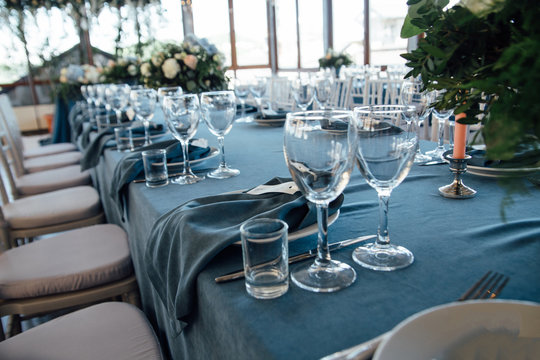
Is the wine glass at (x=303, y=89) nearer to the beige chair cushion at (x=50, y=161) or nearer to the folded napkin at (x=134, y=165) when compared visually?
the folded napkin at (x=134, y=165)

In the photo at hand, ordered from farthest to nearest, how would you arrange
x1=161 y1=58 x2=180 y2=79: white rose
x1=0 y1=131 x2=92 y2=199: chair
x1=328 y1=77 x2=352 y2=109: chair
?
x1=328 y1=77 x2=352 y2=109: chair, x1=161 y1=58 x2=180 y2=79: white rose, x1=0 y1=131 x2=92 y2=199: chair

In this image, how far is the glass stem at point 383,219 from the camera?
2.02 ft

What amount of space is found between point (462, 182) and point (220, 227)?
595mm

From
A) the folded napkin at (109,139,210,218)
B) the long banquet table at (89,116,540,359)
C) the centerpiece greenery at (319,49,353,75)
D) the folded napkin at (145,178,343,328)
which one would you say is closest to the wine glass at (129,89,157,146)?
the folded napkin at (109,139,210,218)

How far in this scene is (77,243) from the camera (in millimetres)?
1546

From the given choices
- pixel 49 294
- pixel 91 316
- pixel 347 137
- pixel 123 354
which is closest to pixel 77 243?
pixel 49 294

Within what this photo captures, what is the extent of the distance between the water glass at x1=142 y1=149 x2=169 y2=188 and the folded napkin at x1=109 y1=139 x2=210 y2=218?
0.09 metres

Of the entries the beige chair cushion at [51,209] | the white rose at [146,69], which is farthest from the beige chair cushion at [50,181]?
the white rose at [146,69]

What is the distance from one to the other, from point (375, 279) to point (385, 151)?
0.56 feet

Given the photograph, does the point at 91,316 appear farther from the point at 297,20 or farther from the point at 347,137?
the point at 297,20

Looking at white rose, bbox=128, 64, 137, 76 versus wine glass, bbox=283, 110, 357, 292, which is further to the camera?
white rose, bbox=128, 64, 137, 76

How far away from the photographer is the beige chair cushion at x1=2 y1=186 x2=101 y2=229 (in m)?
1.92

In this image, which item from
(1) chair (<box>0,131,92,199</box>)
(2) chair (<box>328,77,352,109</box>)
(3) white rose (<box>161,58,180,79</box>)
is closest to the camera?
(1) chair (<box>0,131,92,199</box>)

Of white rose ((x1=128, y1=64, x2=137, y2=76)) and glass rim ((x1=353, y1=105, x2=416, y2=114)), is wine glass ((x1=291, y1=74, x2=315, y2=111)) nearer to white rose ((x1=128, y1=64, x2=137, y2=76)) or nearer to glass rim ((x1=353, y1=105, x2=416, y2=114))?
glass rim ((x1=353, y1=105, x2=416, y2=114))
